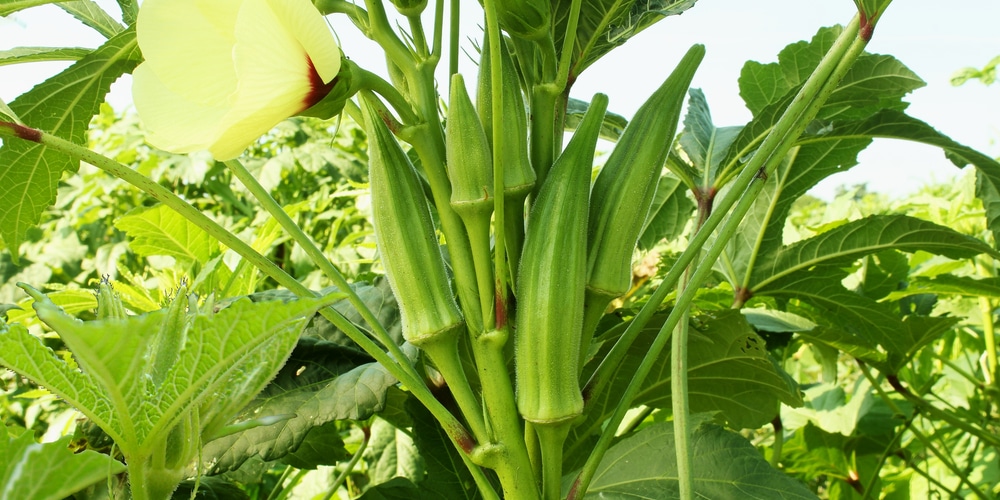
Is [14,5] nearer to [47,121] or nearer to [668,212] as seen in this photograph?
[47,121]

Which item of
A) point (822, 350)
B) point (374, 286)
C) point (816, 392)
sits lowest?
point (816, 392)

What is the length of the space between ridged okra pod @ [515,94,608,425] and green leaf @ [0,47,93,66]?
447mm

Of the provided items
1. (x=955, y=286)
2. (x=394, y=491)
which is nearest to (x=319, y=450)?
(x=394, y=491)

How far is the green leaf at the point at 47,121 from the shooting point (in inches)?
27.2

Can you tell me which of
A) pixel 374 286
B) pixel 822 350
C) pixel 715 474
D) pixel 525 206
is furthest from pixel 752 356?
pixel 822 350

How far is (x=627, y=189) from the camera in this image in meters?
0.60

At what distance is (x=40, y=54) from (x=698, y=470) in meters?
0.66

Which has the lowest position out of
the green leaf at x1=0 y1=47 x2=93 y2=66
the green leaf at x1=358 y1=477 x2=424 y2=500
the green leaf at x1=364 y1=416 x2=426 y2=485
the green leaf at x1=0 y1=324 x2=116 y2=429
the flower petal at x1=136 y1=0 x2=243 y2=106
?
the green leaf at x1=364 y1=416 x2=426 y2=485

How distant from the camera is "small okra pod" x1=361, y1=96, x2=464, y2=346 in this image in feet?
1.87

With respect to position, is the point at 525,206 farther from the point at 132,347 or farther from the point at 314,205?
the point at 314,205

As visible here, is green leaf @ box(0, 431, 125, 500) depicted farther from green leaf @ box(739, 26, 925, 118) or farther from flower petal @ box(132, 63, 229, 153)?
green leaf @ box(739, 26, 925, 118)

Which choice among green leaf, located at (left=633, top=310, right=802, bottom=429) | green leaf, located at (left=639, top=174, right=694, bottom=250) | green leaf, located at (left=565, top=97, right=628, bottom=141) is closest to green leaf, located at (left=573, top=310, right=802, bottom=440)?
green leaf, located at (left=633, top=310, right=802, bottom=429)

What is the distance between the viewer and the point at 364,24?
1.84ft

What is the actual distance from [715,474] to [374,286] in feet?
1.28
